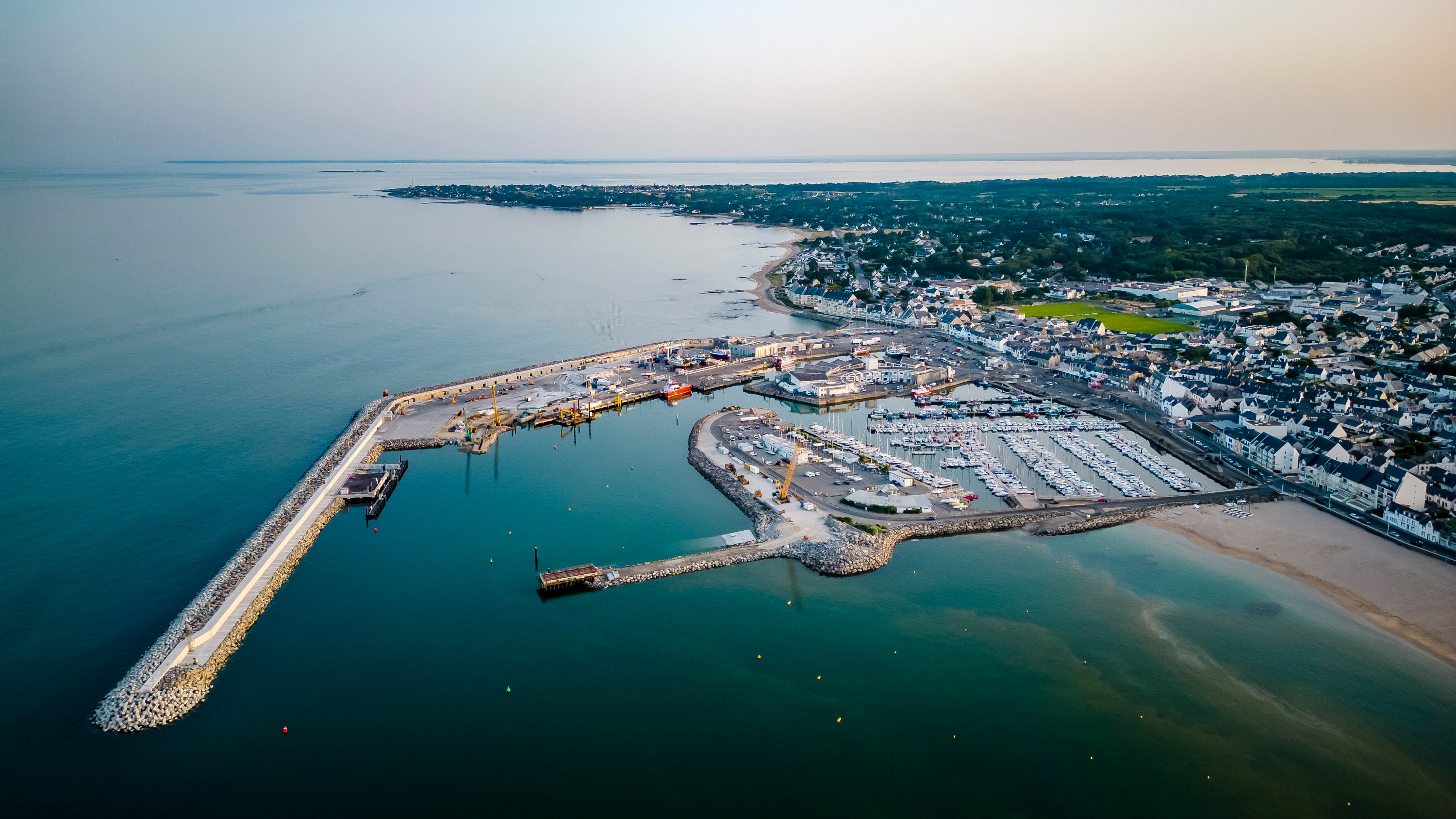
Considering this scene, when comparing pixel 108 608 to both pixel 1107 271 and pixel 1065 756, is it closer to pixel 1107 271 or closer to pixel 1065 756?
pixel 1065 756

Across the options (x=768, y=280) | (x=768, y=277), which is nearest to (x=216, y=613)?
(x=768, y=280)

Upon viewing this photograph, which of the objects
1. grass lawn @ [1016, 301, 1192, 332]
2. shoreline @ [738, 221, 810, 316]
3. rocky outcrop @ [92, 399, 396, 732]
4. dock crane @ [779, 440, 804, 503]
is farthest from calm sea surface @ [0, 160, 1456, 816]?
shoreline @ [738, 221, 810, 316]

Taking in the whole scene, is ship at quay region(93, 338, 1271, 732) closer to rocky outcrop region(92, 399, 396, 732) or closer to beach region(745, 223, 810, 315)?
rocky outcrop region(92, 399, 396, 732)

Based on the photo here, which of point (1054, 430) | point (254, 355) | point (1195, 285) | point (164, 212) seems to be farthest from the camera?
point (164, 212)

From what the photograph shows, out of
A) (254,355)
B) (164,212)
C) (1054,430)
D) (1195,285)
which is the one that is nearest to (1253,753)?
(1054,430)

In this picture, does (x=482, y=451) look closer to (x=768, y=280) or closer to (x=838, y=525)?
(x=838, y=525)

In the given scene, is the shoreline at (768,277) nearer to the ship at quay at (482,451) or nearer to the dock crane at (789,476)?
the ship at quay at (482,451)
